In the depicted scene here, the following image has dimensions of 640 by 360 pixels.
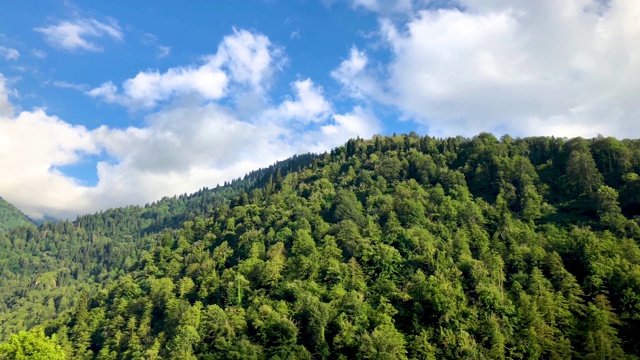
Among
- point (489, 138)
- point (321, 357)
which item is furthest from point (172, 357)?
point (489, 138)

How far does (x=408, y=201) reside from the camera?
494ft

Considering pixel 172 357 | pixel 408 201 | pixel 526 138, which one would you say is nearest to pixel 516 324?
pixel 408 201

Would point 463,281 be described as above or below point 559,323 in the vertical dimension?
above

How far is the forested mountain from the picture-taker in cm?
9181

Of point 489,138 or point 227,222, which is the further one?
point 489,138

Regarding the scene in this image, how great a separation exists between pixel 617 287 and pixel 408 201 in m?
64.7

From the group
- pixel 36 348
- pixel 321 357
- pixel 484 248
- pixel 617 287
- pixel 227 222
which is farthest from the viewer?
pixel 227 222

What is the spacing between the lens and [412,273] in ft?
388

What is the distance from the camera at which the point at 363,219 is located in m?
155

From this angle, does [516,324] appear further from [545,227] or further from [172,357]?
[172,357]

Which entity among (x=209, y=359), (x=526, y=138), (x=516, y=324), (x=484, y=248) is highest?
(x=526, y=138)

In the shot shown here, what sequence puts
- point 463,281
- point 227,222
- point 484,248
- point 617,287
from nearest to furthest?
1. point 617,287
2. point 463,281
3. point 484,248
4. point 227,222

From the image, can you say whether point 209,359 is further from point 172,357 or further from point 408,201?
point 408,201

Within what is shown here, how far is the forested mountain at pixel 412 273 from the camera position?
9181 cm
